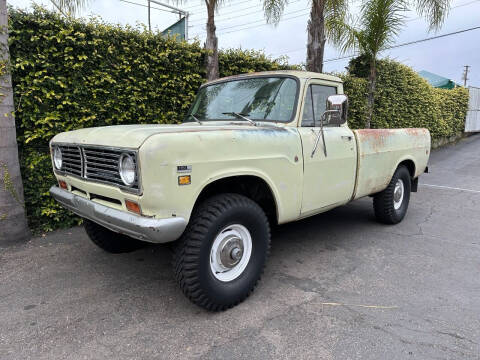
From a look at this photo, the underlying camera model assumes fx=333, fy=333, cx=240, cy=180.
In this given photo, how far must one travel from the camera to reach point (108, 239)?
3523 millimetres

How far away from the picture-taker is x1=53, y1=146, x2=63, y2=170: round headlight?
10.0ft

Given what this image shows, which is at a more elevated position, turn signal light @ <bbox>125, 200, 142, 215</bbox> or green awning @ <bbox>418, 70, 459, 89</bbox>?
green awning @ <bbox>418, 70, 459, 89</bbox>

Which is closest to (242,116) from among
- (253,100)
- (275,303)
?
(253,100)

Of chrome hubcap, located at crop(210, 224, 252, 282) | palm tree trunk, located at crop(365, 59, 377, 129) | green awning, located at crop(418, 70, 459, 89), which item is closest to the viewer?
chrome hubcap, located at crop(210, 224, 252, 282)

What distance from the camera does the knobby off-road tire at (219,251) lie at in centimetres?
235

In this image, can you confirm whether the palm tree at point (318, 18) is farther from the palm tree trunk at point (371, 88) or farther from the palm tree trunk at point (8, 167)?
the palm tree trunk at point (8, 167)

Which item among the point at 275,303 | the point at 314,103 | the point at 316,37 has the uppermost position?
the point at 316,37

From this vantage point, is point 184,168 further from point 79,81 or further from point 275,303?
point 79,81

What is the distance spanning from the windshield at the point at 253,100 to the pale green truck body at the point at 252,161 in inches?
3.9

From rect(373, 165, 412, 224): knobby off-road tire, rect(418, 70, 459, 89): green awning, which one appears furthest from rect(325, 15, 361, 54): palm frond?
rect(418, 70, 459, 89): green awning

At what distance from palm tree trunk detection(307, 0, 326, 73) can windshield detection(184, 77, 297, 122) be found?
436 centimetres

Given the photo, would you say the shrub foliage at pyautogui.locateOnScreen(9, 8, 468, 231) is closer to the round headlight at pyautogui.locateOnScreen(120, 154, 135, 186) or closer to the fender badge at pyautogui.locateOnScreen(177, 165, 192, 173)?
the round headlight at pyautogui.locateOnScreen(120, 154, 135, 186)

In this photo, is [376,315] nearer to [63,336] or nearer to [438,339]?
[438,339]

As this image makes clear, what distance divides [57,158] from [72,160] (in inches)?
15.5
